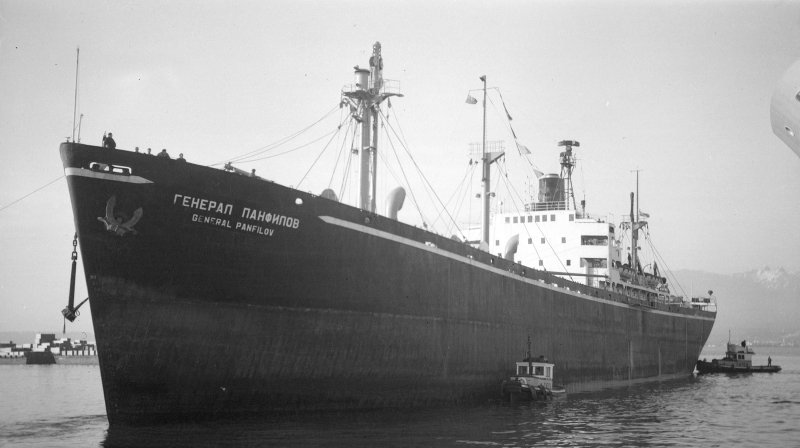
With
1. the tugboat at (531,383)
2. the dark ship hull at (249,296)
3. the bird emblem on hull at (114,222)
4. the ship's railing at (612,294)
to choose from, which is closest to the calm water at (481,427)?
the tugboat at (531,383)

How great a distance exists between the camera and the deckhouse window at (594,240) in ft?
141

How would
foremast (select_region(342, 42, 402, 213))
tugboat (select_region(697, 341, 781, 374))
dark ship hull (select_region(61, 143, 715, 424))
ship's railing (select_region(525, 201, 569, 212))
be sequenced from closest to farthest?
dark ship hull (select_region(61, 143, 715, 424)), foremast (select_region(342, 42, 402, 213)), ship's railing (select_region(525, 201, 569, 212)), tugboat (select_region(697, 341, 781, 374))

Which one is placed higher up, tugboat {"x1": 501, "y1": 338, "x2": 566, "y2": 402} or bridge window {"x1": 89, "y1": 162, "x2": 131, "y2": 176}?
bridge window {"x1": 89, "y1": 162, "x2": 131, "y2": 176}

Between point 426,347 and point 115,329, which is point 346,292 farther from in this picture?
point 115,329

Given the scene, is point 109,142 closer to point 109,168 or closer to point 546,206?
point 109,168

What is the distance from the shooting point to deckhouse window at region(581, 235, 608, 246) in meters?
43.0

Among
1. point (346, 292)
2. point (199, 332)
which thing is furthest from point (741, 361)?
point (199, 332)

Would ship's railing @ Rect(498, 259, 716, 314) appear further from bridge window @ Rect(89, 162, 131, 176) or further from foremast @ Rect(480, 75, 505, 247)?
bridge window @ Rect(89, 162, 131, 176)

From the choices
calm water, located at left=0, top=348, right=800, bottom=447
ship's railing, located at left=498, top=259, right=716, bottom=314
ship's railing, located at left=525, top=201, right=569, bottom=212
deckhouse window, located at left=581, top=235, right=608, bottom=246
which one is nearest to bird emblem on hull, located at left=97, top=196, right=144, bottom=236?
calm water, located at left=0, top=348, right=800, bottom=447

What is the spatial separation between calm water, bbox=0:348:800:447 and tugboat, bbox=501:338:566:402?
0.53m

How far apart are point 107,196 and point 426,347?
11146 mm

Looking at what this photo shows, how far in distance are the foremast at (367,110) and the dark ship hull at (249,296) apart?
10.4 feet

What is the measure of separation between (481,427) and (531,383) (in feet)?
26.0

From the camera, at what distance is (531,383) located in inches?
1107
